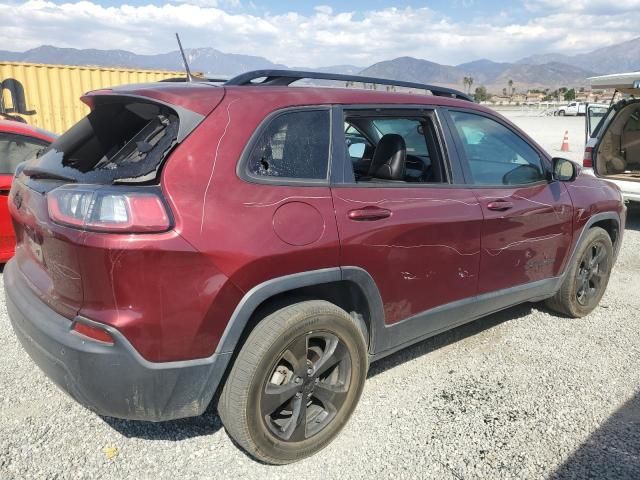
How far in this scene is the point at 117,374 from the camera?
2.00m

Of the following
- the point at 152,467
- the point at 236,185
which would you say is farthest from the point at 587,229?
the point at 152,467

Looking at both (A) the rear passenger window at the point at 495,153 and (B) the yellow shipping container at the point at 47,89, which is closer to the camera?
(A) the rear passenger window at the point at 495,153

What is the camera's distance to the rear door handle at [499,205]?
315 cm

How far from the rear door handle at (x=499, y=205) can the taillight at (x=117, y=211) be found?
202 centimetres

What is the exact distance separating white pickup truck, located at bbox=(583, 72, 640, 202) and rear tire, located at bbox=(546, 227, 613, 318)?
3.38 metres

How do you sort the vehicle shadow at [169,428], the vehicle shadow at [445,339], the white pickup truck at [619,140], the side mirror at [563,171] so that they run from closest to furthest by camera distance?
the vehicle shadow at [169,428], the vehicle shadow at [445,339], the side mirror at [563,171], the white pickup truck at [619,140]

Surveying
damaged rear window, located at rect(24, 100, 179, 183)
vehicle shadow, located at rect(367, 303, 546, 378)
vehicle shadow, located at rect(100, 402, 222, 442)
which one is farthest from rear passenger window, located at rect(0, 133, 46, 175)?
vehicle shadow, located at rect(367, 303, 546, 378)

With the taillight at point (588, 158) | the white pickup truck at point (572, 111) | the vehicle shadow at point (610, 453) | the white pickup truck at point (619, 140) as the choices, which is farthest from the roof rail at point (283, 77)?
the white pickup truck at point (572, 111)

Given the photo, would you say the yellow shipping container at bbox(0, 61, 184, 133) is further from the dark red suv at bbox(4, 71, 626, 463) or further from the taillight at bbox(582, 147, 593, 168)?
the dark red suv at bbox(4, 71, 626, 463)

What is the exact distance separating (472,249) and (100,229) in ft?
6.78

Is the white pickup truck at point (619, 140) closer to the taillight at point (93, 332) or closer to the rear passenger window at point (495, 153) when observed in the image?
the rear passenger window at point (495, 153)

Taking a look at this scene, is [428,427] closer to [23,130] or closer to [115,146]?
[115,146]

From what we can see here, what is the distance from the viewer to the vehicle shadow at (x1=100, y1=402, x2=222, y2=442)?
267cm

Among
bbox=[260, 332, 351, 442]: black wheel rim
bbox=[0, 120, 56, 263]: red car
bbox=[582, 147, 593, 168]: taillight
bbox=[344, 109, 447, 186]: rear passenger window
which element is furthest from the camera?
bbox=[582, 147, 593, 168]: taillight
